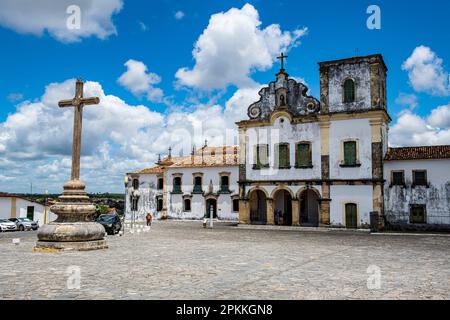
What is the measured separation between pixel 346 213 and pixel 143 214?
23232mm

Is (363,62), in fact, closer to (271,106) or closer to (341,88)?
(341,88)

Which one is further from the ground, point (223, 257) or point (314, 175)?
point (314, 175)

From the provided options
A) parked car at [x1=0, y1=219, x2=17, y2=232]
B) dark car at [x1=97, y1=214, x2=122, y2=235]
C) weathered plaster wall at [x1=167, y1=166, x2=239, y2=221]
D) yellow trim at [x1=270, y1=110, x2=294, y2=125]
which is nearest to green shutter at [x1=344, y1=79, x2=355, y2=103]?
yellow trim at [x1=270, y1=110, x2=294, y2=125]

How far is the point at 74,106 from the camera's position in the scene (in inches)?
627

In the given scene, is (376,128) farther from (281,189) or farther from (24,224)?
(24,224)

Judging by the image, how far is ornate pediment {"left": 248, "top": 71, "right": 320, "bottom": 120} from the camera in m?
30.7

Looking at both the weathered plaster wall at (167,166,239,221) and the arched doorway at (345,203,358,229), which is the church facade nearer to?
the arched doorway at (345,203,358,229)

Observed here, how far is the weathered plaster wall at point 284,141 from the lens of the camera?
98.1 feet

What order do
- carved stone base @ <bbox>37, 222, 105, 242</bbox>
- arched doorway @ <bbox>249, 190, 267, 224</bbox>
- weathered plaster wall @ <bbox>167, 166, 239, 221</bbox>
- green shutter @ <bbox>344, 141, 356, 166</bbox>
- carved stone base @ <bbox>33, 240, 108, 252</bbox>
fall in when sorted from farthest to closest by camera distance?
weathered plaster wall @ <bbox>167, 166, 239, 221</bbox> → arched doorway @ <bbox>249, 190, 267, 224</bbox> → green shutter @ <bbox>344, 141, 356, 166</bbox> → carved stone base @ <bbox>37, 222, 105, 242</bbox> → carved stone base @ <bbox>33, 240, 108, 252</bbox>

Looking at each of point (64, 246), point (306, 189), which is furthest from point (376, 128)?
point (64, 246)

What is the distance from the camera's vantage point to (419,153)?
27.8 m

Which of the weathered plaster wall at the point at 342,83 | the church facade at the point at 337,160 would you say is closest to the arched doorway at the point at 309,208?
the church facade at the point at 337,160

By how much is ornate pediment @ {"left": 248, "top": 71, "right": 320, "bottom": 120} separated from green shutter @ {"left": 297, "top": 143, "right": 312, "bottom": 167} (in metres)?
2.37

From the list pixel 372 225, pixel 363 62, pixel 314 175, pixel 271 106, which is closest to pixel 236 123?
pixel 271 106
